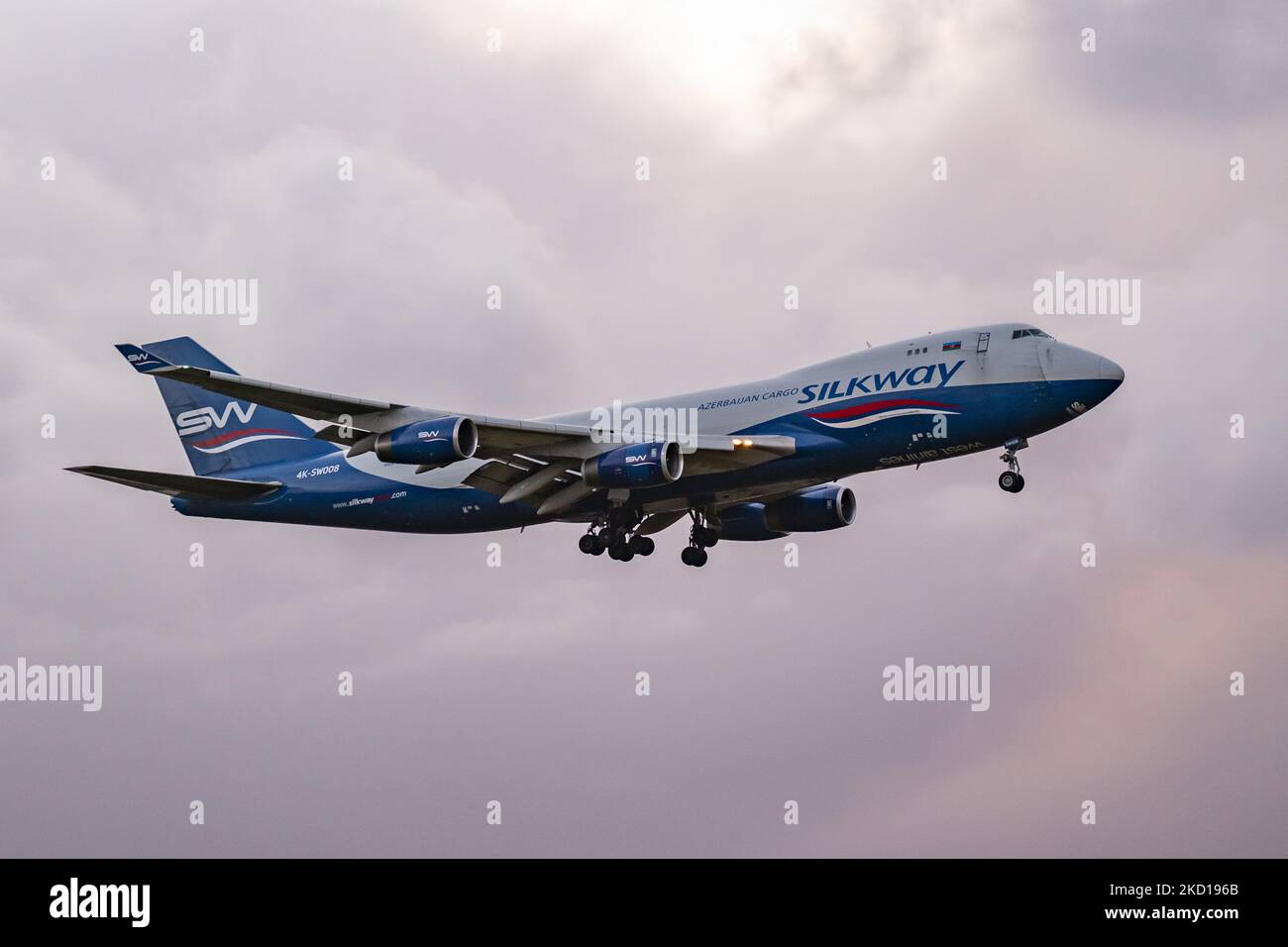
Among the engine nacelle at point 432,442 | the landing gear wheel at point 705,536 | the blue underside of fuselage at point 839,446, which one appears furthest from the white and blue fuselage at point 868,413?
the engine nacelle at point 432,442

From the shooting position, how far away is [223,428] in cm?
6078

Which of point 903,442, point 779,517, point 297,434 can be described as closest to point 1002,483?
point 903,442

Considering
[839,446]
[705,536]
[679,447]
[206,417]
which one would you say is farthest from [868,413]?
[206,417]

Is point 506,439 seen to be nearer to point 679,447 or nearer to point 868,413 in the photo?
point 679,447

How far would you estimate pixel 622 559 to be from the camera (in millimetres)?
53438

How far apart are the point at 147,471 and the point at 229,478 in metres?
5.53

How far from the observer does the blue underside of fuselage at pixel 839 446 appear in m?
46.8

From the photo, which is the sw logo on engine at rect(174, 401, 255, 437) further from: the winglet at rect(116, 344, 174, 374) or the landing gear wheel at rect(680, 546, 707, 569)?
the landing gear wheel at rect(680, 546, 707, 569)

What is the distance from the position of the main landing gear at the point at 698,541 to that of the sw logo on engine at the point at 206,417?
16533 millimetres

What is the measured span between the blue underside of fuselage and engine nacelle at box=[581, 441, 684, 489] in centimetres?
209

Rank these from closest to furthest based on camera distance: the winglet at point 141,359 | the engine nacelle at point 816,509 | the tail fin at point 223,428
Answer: the winglet at point 141,359 < the engine nacelle at point 816,509 < the tail fin at point 223,428

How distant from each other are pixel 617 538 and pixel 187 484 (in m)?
14.2

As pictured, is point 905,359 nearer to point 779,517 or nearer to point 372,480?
point 779,517

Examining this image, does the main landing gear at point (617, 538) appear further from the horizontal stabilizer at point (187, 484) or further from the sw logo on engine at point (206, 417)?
the sw logo on engine at point (206, 417)
